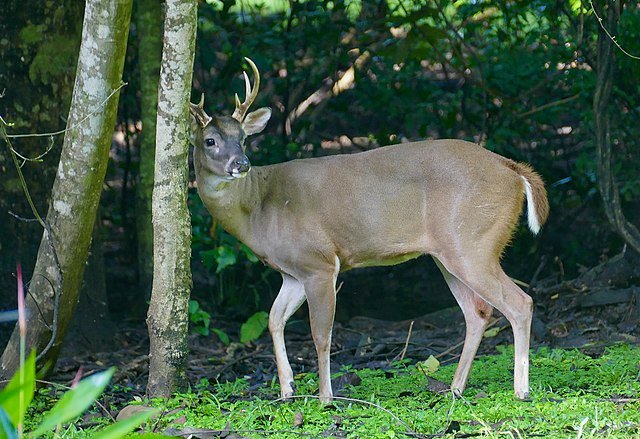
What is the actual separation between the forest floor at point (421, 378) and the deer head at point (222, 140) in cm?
134

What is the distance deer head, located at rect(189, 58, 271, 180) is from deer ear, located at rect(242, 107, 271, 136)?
0.58 feet

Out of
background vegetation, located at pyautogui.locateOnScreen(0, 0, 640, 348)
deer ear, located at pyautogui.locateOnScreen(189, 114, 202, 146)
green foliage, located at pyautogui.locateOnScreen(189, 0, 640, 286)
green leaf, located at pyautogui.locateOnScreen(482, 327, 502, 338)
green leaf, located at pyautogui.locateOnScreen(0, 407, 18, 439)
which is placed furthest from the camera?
green foliage, located at pyautogui.locateOnScreen(189, 0, 640, 286)

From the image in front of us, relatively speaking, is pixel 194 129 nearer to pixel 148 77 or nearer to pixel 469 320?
pixel 148 77

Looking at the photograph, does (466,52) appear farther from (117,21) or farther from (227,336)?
(117,21)

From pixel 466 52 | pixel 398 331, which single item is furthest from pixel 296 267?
pixel 466 52

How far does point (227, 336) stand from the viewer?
7762 mm

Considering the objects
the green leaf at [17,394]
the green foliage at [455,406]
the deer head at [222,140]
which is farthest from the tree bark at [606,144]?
the green leaf at [17,394]

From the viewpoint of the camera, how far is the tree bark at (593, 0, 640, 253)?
7.45 meters

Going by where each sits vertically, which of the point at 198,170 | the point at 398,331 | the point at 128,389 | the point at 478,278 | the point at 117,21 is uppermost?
the point at 117,21

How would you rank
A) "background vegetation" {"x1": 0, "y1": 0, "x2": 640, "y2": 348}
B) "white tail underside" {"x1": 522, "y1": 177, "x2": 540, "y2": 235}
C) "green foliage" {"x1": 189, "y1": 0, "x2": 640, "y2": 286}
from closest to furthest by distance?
A: "white tail underside" {"x1": 522, "y1": 177, "x2": 540, "y2": 235}, "background vegetation" {"x1": 0, "y1": 0, "x2": 640, "y2": 348}, "green foliage" {"x1": 189, "y1": 0, "x2": 640, "y2": 286}

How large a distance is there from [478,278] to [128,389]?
2.22 m

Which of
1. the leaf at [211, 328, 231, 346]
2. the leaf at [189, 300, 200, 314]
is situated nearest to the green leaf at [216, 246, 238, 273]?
the leaf at [189, 300, 200, 314]

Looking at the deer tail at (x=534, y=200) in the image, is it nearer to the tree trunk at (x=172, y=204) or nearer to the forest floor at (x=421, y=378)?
the forest floor at (x=421, y=378)

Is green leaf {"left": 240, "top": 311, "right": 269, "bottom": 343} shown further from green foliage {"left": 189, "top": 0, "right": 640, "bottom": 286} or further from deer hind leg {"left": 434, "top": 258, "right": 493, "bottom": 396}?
deer hind leg {"left": 434, "top": 258, "right": 493, "bottom": 396}
